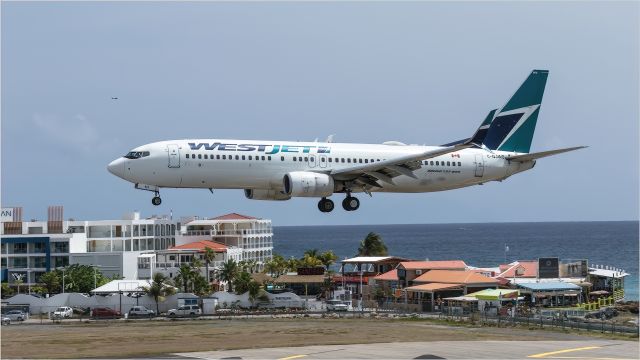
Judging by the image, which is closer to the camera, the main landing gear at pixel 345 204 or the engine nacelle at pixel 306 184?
the engine nacelle at pixel 306 184

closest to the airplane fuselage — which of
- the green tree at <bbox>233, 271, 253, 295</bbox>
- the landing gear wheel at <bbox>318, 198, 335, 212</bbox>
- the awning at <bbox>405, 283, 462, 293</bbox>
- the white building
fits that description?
the landing gear wheel at <bbox>318, 198, 335, 212</bbox>

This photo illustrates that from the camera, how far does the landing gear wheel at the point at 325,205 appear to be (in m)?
73.7

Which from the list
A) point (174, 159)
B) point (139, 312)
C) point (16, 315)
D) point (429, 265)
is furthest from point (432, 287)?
point (174, 159)

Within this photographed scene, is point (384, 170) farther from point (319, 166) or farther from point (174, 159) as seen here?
point (174, 159)

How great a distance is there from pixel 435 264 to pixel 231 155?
7323 centimetres

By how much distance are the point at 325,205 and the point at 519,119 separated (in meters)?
20.0

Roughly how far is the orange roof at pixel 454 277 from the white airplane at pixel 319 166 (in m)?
44.8

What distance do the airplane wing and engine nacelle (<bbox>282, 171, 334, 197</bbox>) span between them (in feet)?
3.79

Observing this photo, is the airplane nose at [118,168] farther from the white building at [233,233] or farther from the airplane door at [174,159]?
the white building at [233,233]

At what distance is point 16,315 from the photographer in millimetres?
112375

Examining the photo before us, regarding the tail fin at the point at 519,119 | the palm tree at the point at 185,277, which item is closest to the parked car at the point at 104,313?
the palm tree at the point at 185,277

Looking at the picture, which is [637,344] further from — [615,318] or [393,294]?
[393,294]

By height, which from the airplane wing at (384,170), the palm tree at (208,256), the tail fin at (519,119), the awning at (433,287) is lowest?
the awning at (433,287)

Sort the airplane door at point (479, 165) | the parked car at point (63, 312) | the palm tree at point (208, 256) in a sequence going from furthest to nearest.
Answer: the palm tree at point (208, 256) → the parked car at point (63, 312) → the airplane door at point (479, 165)
